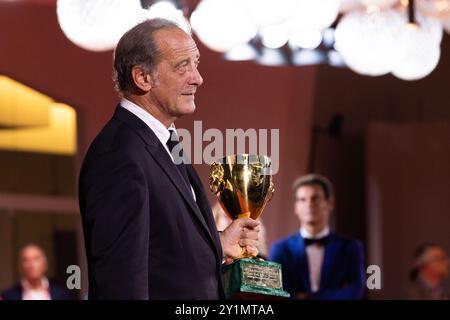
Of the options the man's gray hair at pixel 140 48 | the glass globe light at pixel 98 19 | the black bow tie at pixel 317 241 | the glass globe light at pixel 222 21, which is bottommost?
the man's gray hair at pixel 140 48

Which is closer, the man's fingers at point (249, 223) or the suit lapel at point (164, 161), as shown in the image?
the suit lapel at point (164, 161)

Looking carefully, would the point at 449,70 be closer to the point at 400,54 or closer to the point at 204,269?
the point at 400,54

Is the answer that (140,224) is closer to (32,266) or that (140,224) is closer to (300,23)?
(300,23)

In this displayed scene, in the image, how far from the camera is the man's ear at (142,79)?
2049 mm

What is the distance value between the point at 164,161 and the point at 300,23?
343 cm

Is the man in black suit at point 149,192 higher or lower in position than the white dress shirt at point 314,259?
lower

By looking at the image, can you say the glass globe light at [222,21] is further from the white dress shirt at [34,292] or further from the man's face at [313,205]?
the white dress shirt at [34,292]

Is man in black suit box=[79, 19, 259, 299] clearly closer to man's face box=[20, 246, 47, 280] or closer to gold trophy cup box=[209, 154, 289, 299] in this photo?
gold trophy cup box=[209, 154, 289, 299]

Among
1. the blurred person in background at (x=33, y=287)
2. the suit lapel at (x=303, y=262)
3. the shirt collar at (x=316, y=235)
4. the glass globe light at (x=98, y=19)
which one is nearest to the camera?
the glass globe light at (x=98, y=19)

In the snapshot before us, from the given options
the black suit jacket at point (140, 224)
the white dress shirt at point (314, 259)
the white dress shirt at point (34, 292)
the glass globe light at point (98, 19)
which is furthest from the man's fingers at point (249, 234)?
the white dress shirt at point (34, 292)

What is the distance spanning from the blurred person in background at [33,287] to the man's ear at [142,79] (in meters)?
3.65

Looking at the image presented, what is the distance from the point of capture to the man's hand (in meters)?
2.18

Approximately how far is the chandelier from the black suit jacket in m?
2.06

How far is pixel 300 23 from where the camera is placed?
5.31 m
